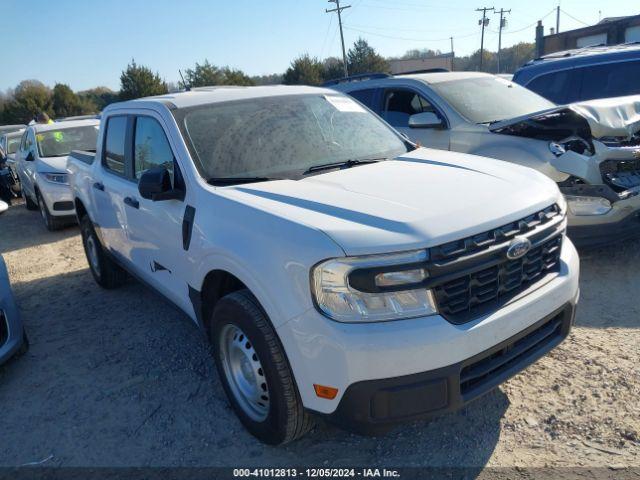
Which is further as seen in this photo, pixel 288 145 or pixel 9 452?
pixel 288 145

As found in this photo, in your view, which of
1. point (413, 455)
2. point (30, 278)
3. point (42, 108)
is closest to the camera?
point (413, 455)

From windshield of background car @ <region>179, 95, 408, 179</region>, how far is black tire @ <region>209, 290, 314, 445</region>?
2.96 feet

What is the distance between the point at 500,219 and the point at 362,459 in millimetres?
1395

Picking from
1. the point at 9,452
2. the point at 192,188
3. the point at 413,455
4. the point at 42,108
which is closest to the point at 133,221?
the point at 192,188

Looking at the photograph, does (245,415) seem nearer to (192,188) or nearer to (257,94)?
(192,188)

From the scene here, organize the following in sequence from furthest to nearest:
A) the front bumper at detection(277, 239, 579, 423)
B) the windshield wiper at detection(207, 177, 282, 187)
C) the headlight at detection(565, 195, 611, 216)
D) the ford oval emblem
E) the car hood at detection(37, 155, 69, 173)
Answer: the car hood at detection(37, 155, 69, 173) < the headlight at detection(565, 195, 611, 216) < the windshield wiper at detection(207, 177, 282, 187) < the ford oval emblem < the front bumper at detection(277, 239, 579, 423)

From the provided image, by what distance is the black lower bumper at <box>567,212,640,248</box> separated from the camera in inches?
175

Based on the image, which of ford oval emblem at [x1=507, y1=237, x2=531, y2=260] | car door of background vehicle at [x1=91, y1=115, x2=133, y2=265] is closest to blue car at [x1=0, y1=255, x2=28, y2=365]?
car door of background vehicle at [x1=91, y1=115, x2=133, y2=265]

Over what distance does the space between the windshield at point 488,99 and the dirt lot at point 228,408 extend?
1991 mm

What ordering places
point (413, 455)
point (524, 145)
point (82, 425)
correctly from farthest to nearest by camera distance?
1. point (524, 145)
2. point (82, 425)
3. point (413, 455)

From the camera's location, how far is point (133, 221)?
3.95 metres

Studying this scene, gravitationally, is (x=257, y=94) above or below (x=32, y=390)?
above

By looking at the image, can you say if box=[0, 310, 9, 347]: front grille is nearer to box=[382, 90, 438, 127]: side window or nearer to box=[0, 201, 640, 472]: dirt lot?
box=[0, 201, 640, 472]: dirt lot

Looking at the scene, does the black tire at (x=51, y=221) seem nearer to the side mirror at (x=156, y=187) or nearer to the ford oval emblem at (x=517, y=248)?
the side mirror at (x=156, y=187)
